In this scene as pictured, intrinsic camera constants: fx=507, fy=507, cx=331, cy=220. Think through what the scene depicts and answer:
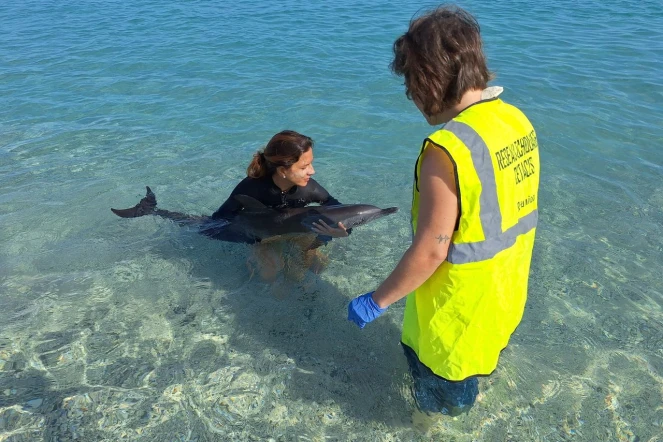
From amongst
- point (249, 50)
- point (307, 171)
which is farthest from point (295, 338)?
point (249, 50)

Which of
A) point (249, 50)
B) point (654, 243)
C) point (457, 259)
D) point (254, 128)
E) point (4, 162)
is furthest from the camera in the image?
point (249, 50)

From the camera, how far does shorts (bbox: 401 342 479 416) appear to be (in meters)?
3.30

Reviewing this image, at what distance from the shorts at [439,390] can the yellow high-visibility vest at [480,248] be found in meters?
0.12

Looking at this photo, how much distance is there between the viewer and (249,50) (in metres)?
14.8

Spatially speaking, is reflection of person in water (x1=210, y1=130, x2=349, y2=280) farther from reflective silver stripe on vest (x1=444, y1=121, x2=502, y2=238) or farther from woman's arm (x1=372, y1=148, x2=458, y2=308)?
reflective silver stripe on vest (x1=444, y1=121, x2=502, y2=238)

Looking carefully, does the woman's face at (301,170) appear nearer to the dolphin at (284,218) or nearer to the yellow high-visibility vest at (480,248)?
the dolphin at (284,218)

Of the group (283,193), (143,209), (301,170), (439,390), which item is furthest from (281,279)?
(439,390)

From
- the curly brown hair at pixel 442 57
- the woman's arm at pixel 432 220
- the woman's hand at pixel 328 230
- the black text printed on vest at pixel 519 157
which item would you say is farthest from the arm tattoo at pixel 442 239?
the woman's hand at pixel 328 230

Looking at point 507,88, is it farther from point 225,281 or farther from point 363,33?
point 225,281

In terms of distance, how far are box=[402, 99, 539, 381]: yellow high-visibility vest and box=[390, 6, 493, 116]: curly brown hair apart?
5.7 inches

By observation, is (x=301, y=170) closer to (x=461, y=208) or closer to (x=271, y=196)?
(x=271, y=196)

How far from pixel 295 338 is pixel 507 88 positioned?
870 cm

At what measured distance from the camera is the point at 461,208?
2.51m

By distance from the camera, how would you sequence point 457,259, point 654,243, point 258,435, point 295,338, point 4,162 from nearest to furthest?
point 457,259 < point 258,435 < point 295,338 < point 654,243 < point 4,162
